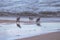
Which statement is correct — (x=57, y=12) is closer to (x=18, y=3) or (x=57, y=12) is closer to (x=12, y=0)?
(x=18, y=3)

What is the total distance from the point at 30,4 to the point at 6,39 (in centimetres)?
3885

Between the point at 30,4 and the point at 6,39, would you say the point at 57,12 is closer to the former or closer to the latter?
the point at 30,4

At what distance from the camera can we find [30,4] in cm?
5162

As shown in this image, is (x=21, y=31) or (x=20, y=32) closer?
(x=20, y=32)

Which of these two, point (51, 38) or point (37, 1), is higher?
point (51, 38)

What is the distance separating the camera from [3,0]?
55.0 m

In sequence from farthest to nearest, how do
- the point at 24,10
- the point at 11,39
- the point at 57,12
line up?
1. the point at 24,10
2. the point at 57,12
3. the point at 11,39

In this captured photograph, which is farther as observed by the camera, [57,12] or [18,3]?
[18,3]

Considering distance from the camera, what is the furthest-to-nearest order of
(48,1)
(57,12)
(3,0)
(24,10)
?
(3,0) → (48,1) → (24,10) → (57,12)

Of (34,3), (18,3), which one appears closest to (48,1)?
(34,3)

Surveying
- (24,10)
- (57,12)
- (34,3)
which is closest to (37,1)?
(34,3)

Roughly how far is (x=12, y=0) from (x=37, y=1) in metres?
5.92

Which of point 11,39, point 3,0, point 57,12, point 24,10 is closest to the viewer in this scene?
point 11,39

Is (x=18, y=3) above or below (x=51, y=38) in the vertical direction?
below
